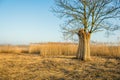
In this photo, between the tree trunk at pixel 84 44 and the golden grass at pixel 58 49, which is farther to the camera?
the golden grass at pixel 58 49

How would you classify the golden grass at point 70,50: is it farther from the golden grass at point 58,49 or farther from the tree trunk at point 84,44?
A: the tree trunk at point 84,44

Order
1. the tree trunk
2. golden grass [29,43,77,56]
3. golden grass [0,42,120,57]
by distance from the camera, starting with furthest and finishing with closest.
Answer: golden grass [29,43,77,56] → golden grass [0,42,120,57] → the tree trunk

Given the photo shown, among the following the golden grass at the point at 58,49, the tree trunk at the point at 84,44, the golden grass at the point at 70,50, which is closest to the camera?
the tree trunk at the point at 84,44

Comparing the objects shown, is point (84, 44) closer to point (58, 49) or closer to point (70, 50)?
point (70, 50)

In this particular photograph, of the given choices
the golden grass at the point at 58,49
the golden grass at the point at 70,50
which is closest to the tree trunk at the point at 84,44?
the golden grass at the point at 70,50

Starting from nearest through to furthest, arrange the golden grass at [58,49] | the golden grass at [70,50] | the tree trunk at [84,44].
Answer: the tree trunk at [84,44] < the golden grass at [70,50] < the golden grass at [58,49]

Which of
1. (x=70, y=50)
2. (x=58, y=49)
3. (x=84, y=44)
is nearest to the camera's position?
(x=84, y=44)

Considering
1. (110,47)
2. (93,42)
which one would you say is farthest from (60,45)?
(110,47)

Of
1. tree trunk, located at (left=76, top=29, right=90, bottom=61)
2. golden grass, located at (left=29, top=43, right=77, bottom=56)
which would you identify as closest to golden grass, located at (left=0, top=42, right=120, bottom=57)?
golden grass, located at (left=29, top=43, right=77, bottom=56)

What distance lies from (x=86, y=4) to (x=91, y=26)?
1.33 m

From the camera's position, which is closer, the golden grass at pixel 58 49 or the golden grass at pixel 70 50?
the golden grass at pixel 70 50

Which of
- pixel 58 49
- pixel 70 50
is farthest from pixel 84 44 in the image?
pixel 58 49

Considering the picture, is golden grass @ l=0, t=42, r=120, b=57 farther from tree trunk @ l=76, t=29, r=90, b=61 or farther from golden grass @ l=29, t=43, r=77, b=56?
tree trunk @ l=76, t=29, r=90, b=61

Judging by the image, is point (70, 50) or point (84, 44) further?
point (70, 50)
